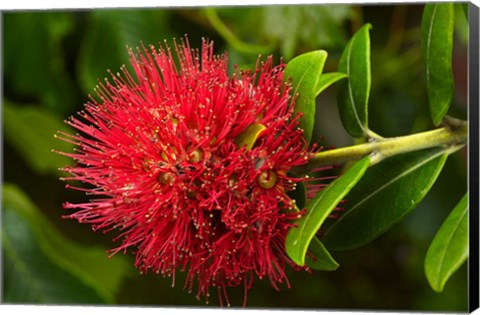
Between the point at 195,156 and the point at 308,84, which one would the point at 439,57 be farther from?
the point at 195,156

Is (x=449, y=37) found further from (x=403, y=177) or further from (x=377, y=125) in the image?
(x=377, y=125)

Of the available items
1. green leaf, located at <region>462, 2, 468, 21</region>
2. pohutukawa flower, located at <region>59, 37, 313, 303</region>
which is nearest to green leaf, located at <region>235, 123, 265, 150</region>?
pohutukawa flower, located at <region>59, 37, 313, 303</region>

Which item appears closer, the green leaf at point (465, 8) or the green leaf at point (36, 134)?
the green leaf at point (465, 8)

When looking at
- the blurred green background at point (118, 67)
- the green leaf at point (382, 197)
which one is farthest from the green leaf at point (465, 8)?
the green leaf at point (382, 197)

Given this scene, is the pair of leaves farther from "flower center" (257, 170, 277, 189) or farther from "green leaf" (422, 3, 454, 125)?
"green leaf" (422, 3, 454, 125)

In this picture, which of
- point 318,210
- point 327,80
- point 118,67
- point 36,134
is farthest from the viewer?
point 36,134

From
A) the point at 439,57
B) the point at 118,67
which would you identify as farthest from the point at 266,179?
the point at 118,67

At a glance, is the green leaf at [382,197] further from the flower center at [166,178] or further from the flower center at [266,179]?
the flower center at [166,178]
